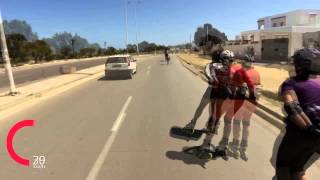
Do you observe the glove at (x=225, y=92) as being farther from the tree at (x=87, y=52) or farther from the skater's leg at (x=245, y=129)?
the tree at (x=87, y=52)

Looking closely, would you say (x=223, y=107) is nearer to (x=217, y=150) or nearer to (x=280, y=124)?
(x=217, y=150)

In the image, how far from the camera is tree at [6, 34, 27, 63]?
61906 millimetres

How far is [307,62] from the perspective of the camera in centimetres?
402

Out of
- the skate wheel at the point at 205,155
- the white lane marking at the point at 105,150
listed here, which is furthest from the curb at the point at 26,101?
the skate wheel at the point at 205,155

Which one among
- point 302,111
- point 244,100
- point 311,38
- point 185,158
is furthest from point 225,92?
point 311,38

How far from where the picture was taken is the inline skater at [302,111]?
12.9ft

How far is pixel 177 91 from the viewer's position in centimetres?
1744

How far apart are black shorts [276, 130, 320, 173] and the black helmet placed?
0.63 m

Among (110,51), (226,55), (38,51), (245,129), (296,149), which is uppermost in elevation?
(226,55)

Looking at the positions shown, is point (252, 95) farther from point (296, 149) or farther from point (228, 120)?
point (296, 149)

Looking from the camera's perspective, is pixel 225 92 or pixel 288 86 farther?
pixel 225 92

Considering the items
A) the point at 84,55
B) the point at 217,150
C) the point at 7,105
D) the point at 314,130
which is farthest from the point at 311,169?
the point at 84,55

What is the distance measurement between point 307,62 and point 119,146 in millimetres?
4480

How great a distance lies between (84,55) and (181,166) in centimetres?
10631
